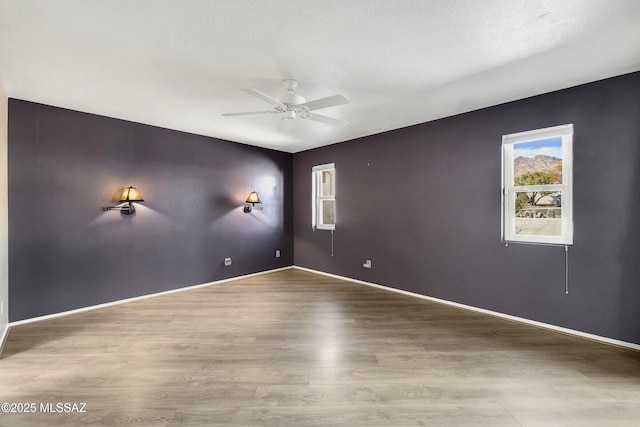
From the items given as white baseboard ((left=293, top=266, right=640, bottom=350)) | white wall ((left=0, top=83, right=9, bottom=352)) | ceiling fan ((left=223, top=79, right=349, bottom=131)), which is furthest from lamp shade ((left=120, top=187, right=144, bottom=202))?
white baseboard ((left=293, top=266, right=640, bottom=350))

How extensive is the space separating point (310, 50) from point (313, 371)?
2.49 m

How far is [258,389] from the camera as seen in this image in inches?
74.9

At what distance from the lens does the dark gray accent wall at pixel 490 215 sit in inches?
99.0

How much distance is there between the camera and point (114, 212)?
12.0ft

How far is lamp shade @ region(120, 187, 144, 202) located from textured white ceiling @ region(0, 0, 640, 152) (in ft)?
3.52

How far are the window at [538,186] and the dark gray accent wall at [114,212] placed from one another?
3999 mm

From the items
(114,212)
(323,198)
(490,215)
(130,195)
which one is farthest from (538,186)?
(114,212)

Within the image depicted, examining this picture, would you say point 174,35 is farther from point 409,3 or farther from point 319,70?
point 409,3

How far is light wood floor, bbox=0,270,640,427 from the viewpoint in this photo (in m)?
1.68

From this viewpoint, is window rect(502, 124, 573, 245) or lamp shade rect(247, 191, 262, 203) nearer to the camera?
window rect(502, 124, 573, 245)

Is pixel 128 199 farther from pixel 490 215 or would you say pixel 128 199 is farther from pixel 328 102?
pixel 490 215

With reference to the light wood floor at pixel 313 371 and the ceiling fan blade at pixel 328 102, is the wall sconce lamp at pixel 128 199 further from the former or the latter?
the ceiling fan blade at pixel 328 102

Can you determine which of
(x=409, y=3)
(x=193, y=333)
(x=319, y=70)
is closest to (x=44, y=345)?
(x=193, y=333)

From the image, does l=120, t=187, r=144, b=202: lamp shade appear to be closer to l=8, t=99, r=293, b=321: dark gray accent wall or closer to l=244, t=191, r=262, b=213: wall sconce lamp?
l=8, t=99, r=293, b=321: dark gray accent wall
